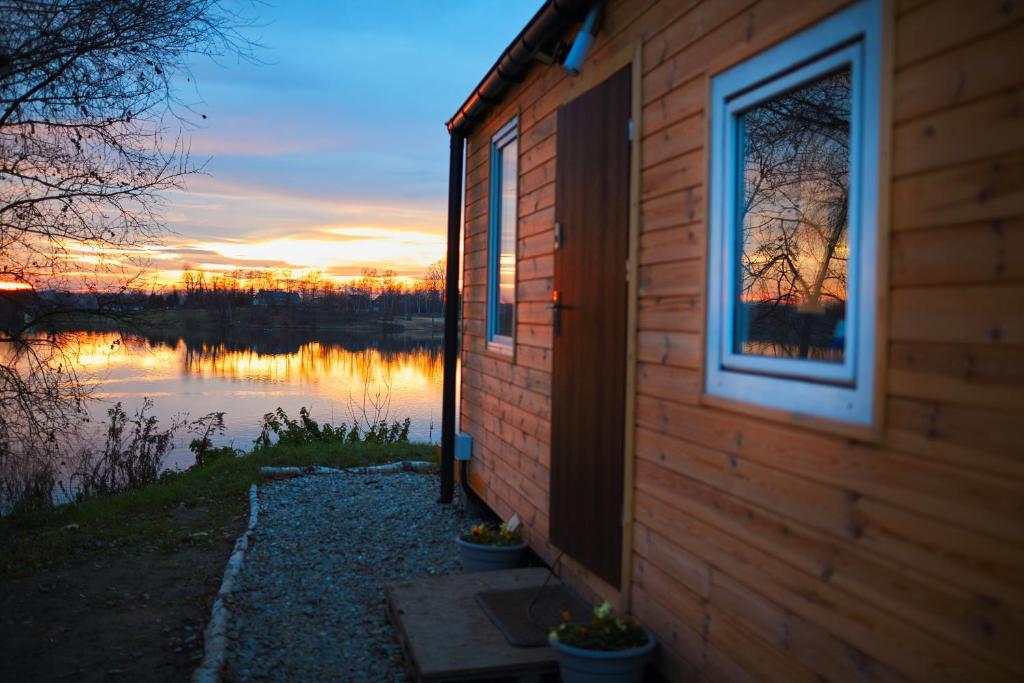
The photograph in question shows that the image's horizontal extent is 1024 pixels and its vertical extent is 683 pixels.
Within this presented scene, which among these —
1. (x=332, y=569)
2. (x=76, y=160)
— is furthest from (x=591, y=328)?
(x=76, y=160)

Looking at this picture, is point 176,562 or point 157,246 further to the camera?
point 157,246

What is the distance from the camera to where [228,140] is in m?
11.0

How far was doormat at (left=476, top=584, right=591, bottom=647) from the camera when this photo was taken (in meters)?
3.44

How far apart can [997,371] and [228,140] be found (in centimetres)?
1091

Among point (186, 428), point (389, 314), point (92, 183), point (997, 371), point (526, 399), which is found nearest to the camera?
point (997, 371)

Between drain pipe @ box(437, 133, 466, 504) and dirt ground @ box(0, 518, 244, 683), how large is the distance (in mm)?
1839

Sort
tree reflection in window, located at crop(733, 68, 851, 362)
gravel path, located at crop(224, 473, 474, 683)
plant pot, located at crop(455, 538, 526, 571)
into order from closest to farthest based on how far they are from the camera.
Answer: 1. tree reflection in window, located at crop(733, 68, 851, 362)
2. gravel path, located at crop(224, 473, 474, 683)
3. plant pot, located at crop(455, 538, 526, 571)

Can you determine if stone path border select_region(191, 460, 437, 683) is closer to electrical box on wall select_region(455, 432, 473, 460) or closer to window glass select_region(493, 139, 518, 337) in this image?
electrical box on wall select_region(455, 432, 473, 460)

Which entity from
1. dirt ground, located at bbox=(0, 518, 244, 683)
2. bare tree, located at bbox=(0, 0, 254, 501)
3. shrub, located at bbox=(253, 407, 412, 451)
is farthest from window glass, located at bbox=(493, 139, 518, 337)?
shrub, located at bbox=(253, 407, 412, 451)

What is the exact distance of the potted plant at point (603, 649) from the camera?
2.88 m

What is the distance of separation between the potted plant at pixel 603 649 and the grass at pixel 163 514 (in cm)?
352

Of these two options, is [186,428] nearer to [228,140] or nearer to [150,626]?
[228,140]

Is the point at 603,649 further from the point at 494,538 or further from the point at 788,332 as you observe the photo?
the point at 494,538

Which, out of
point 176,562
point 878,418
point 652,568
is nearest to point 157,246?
point 176,562
